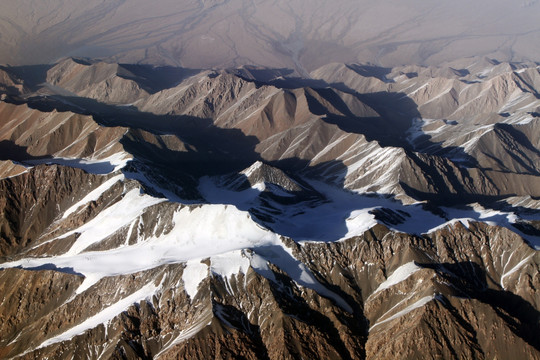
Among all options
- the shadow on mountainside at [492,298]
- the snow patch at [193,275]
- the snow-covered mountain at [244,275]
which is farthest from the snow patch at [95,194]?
the shadow on mountainside at [492,298]

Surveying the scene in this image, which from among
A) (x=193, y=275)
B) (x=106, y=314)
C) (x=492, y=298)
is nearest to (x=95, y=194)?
(x=106, y=314)

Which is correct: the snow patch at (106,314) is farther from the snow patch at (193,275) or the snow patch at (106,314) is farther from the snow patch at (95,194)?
the snow patch at (95,194)

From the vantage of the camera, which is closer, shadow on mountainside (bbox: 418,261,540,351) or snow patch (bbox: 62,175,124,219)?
shadow on mountainside (bbox: 418,261,540,351)


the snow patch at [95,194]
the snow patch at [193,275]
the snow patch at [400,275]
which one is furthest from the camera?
the snow patch at [95,194]

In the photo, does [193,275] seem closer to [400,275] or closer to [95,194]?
[400,275]

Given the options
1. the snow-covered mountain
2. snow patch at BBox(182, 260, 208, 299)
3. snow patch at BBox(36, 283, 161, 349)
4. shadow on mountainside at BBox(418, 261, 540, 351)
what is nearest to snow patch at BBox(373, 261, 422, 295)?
the snow-covered mountain

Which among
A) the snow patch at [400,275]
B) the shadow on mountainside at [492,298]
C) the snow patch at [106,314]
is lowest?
the shadow on mountainside at [492,298]

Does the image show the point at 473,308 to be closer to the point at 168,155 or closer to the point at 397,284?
the point at 397,284

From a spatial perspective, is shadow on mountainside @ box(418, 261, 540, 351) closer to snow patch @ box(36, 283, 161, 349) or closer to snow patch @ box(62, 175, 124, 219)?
snow patch @ box(36, 283, 161, 349)

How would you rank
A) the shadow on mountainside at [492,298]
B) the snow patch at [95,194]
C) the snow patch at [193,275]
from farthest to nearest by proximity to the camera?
the snow patch at [95,194], the snow patch at [193,275], the shadow on mountainside at [492,298]

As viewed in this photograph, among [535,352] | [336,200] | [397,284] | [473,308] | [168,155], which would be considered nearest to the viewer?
[535,352]

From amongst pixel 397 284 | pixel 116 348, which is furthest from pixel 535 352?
pixel 116 348
